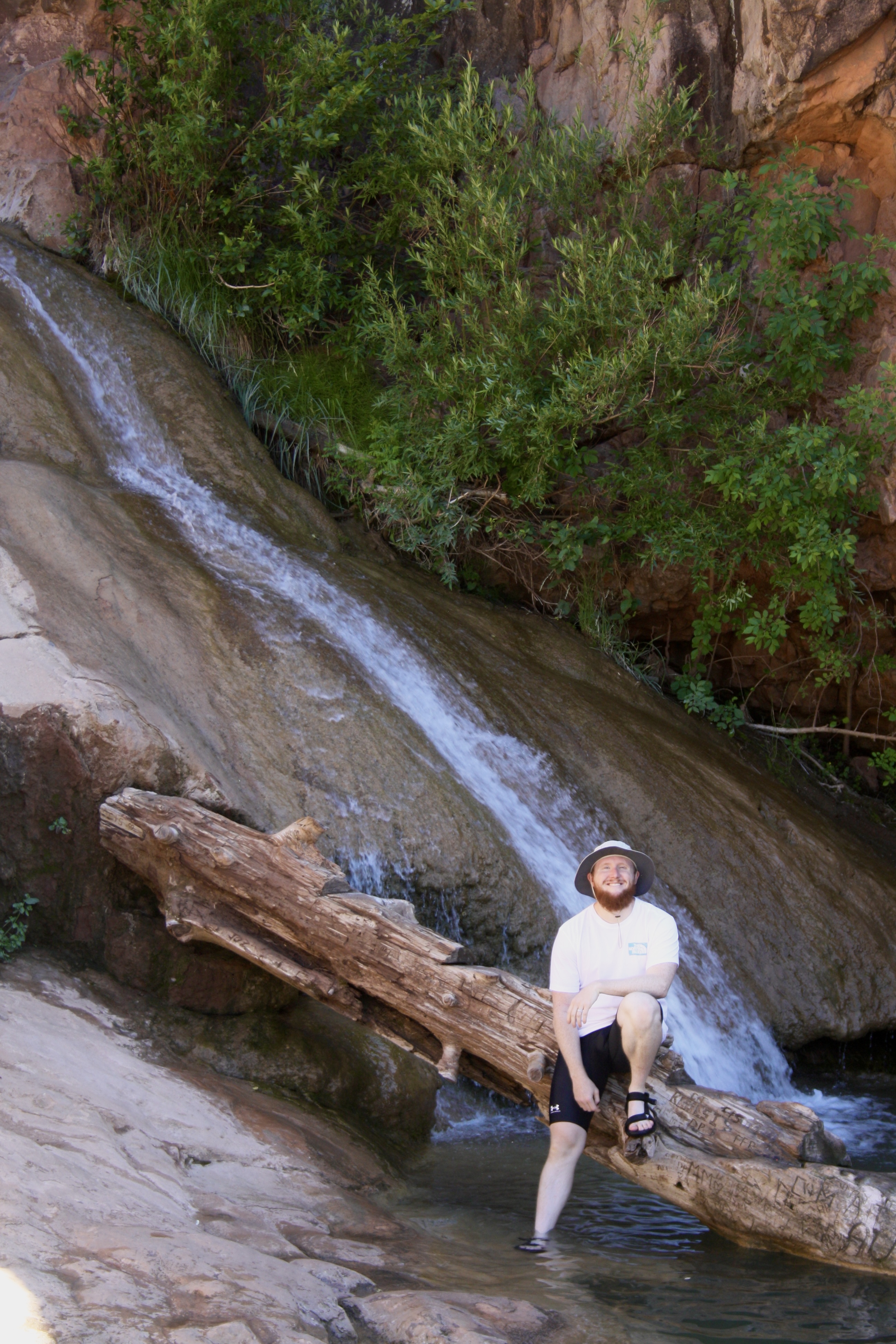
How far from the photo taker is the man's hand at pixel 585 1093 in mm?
3957

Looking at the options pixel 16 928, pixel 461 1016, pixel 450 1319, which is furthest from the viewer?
pixel 16 928

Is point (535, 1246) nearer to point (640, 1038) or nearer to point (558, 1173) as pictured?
point (558, 1173)

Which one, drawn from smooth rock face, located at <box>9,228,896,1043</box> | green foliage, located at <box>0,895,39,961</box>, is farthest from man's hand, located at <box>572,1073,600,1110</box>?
green foliage, located at <box>0,895,39,961</box>

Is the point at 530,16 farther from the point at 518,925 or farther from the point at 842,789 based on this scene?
the point at 518,925

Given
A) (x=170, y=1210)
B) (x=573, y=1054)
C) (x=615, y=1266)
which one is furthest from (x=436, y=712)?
(x=170, y=1210)

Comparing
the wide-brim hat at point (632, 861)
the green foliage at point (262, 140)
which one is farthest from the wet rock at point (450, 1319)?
the green foliage at point (262, 140)

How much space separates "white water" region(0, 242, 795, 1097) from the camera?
6.35m

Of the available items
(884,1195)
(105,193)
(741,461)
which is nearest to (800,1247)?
(884,1195)

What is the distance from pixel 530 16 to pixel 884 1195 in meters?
10.6

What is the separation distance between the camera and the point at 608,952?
4195 millimetres

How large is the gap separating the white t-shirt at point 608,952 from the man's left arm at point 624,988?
0.02 m

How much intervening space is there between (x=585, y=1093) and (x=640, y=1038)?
28 centimetres

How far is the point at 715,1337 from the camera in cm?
331

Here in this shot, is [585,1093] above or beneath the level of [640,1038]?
beneath
